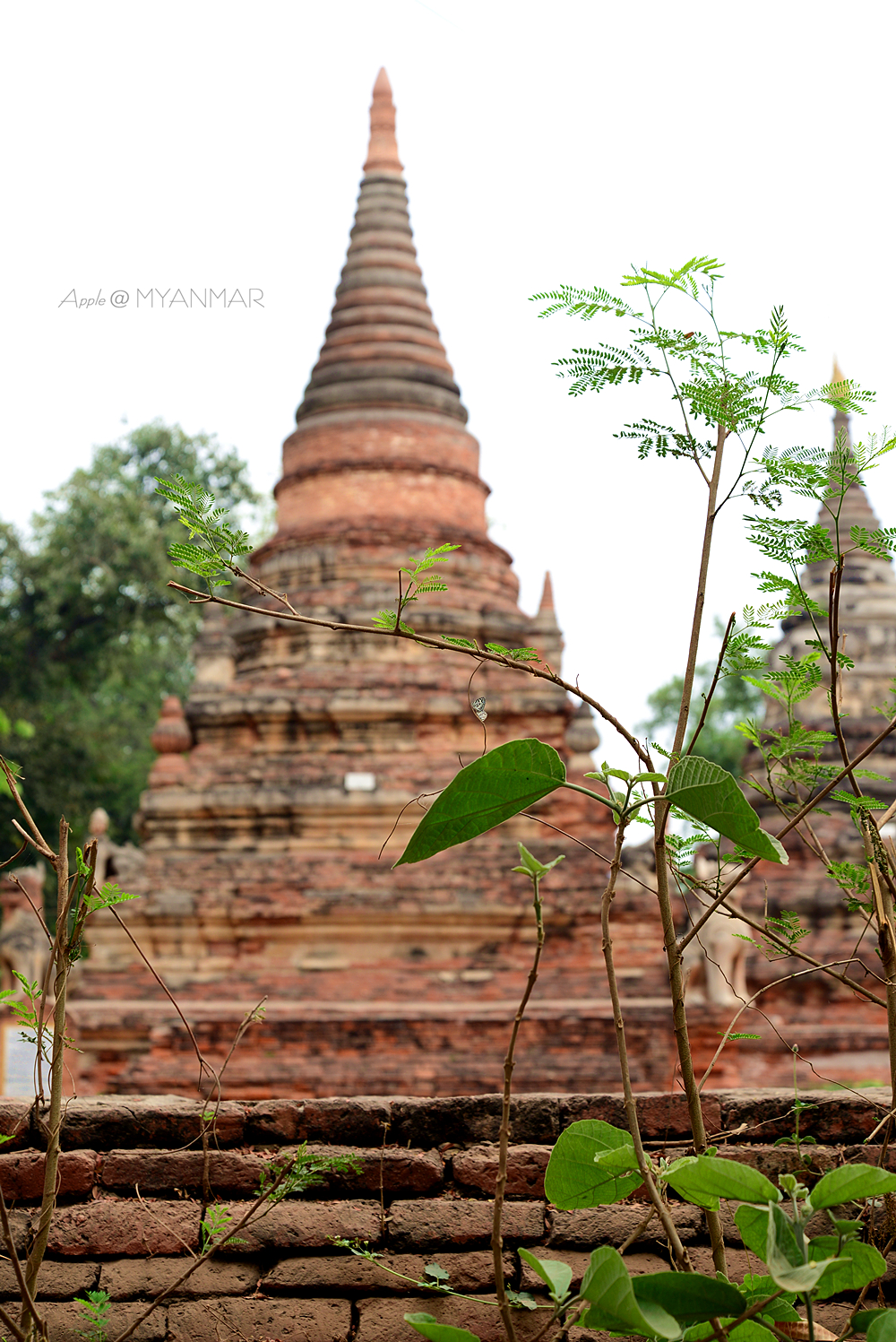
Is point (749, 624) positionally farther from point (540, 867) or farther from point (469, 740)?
point (469, 740)

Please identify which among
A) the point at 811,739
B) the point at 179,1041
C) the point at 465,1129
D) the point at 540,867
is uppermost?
the point at 811,739

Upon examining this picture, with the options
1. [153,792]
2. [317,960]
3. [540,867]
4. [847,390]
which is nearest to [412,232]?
[153,792]

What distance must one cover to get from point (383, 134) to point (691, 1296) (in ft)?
63.3

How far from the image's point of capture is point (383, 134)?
1938 cm

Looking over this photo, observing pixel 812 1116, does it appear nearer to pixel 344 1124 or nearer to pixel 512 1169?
pixel 512 1169

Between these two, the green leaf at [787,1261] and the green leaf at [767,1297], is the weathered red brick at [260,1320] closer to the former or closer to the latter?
the green leaf at [767,1297]

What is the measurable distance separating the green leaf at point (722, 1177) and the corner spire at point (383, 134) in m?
18.7

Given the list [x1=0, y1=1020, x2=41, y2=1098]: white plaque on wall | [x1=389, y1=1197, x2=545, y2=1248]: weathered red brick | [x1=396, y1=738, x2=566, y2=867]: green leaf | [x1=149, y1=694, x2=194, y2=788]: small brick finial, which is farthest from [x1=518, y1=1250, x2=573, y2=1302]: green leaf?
[x1=0, y1=1020, x2=41, y2=1098]: white plaque on wall

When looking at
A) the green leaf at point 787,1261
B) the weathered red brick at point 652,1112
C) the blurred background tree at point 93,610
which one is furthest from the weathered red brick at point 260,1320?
the blurred background tree at point 93,610

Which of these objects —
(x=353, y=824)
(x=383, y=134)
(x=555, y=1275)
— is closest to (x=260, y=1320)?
(x=555, y=1275)

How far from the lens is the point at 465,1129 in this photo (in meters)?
3.39

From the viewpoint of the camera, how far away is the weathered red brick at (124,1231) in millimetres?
3150

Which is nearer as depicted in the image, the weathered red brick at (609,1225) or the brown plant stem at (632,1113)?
the brown plant stem at (632,1113)

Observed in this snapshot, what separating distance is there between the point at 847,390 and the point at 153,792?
11710 mm
